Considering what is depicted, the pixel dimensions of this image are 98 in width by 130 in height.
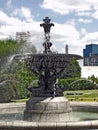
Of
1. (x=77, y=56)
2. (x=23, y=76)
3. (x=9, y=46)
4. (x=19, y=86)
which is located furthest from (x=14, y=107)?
(x=9, y=46)

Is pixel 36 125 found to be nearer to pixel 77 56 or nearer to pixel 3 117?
pixel 77 56

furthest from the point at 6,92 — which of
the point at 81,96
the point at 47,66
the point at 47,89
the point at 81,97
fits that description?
the point at 47,66

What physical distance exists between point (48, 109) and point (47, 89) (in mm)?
1335

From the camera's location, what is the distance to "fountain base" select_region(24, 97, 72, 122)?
20.3 m

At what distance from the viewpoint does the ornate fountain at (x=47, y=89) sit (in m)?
20.3

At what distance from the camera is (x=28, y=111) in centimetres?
2089

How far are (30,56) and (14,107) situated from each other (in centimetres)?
678

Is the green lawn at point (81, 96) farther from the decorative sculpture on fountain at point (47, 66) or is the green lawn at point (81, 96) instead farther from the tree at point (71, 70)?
the decorative sculpture on fountain at point (47, 66)

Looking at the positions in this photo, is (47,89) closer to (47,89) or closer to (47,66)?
(47,89)

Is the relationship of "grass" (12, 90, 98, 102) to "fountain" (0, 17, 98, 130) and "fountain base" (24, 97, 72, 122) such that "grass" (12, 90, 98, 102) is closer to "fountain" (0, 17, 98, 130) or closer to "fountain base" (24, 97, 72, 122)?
"fountain" (0, 17, 98, 130)

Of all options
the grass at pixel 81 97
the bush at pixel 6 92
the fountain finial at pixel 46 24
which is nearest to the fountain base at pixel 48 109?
the fountain finial at pixel 46 24

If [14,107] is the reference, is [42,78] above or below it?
above

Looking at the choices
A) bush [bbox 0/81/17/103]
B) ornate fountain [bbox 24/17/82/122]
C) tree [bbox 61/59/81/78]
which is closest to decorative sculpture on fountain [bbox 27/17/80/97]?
ornate fountain [bbox 24/17/82/122]

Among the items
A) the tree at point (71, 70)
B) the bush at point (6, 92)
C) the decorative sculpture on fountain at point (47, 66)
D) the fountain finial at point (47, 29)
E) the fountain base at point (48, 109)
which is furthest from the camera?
the bush at point (6, 92)
